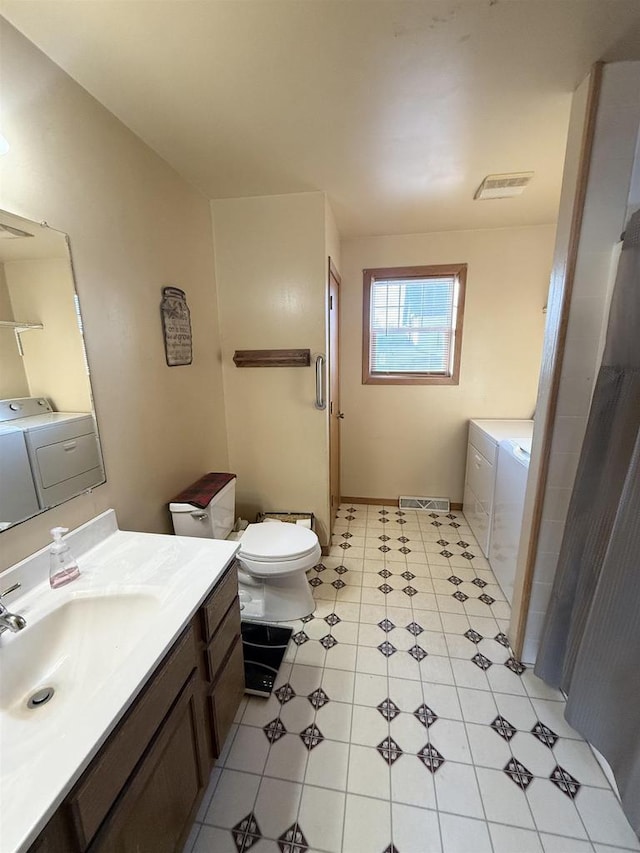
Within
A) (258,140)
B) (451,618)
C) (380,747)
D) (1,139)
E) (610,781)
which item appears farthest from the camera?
(451,618)

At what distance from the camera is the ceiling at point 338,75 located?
977mm

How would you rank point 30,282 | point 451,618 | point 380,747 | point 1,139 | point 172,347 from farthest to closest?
point 451,618 < point 172,347 < point 380,747 < point 30,282 < point 1,139

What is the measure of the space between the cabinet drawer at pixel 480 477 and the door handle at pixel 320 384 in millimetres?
1189

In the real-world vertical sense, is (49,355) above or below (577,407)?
above

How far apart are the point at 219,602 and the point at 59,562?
49 centimetres

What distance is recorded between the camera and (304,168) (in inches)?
70.1

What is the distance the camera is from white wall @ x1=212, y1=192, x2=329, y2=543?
2123 millimetres

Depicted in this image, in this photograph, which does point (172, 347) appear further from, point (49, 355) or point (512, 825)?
point (512, 825)

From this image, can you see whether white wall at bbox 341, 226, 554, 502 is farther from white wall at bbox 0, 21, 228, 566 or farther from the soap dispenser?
the soap dispenser

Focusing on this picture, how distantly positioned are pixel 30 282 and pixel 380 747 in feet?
6.49

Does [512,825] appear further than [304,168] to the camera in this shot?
No

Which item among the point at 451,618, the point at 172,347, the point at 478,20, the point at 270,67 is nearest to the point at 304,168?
the point at 270,67

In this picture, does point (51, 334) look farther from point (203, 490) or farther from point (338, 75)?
point (338, 75)

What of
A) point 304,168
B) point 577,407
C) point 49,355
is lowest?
point 577,407
